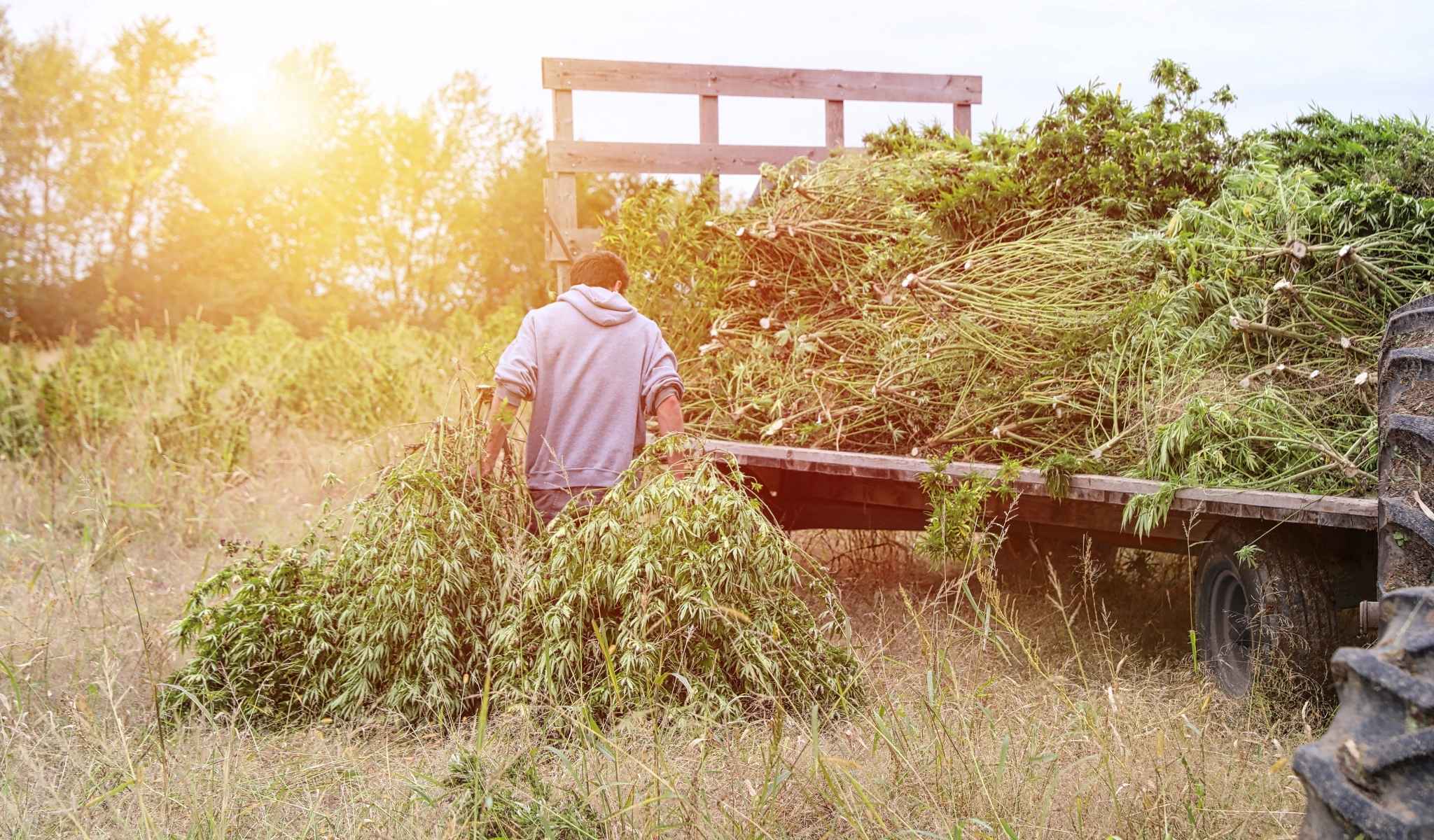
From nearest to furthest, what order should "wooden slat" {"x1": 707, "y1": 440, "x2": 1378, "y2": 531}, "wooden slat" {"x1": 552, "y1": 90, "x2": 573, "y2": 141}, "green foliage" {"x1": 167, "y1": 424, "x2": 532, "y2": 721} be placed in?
"wooden slat" {"x1": 707, "y1": 440, "x2": 1378, "y2": 531}
"green foliage" {"x1": 167, "y1": 424, "x2": 532, "y2": 721}
"wooden slat" {"x1": 552, "y1": 90, "x2": 573, "y2": 141}

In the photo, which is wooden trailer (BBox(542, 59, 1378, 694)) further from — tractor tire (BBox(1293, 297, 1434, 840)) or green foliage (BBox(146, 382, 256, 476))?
green foliage (BBox(146, 382, 256, 476))

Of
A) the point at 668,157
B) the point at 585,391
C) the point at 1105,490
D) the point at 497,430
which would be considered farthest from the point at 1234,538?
the point at 668,157

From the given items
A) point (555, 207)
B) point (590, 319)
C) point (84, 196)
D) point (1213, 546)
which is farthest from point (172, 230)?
point (1213, 546)

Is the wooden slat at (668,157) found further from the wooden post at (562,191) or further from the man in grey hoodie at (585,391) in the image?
the man in grey hoodie at (585,391)

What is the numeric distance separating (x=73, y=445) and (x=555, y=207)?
4284 millimetres

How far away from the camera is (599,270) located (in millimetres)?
5355

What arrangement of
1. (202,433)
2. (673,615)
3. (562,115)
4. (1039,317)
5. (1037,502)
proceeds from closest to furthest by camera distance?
(673,615) < (1037,502) < (1039,317) < (562,115) < (202,433)

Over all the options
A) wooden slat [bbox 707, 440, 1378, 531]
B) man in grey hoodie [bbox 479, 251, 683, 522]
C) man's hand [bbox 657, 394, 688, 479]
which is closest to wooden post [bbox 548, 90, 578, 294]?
man in grey hoodie [bbox 479, 251, 683, 522]

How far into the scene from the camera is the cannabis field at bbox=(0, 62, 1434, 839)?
10.3 feet

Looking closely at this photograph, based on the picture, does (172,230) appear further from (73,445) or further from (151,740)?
(151,740)

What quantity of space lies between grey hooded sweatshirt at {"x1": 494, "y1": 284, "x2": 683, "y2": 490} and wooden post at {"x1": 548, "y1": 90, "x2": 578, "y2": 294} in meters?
3.19

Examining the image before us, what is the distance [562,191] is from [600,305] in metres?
3.49

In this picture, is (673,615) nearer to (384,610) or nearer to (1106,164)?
(384,610)

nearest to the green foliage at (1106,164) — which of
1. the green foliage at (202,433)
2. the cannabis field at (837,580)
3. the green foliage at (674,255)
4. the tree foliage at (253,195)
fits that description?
the cannabis field at (837,580)
